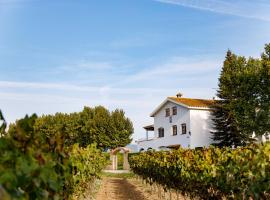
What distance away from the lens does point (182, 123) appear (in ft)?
184

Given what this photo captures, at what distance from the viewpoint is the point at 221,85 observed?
52719 millimetres

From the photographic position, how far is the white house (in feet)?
179

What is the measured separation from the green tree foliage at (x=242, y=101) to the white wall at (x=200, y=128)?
1.31 metres

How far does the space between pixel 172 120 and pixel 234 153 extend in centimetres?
4730

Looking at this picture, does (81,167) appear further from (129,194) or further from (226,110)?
(226,110)

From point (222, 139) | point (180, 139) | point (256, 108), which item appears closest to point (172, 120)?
point (180, 139)

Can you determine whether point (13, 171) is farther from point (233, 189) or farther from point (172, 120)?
point (172, 120)

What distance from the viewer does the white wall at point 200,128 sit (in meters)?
54.2

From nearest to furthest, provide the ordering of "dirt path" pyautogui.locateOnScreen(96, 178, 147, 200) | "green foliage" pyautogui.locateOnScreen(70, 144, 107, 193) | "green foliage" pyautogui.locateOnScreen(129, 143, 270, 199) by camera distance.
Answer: "green foliage" pyautogui.locateOnScreen(129, 143, 270, 199) → "green foliage" pyautogui.locateOnScreen(70, 144, 107, 193) → "dirt path" pyautogui.locateOnScreen(96, 178, 147, 200)

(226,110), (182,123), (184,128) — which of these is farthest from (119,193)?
(182,123)

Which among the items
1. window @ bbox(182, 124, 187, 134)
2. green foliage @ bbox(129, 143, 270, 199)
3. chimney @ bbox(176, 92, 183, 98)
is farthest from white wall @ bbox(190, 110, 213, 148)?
green foliage @ bbox(129, 143, 270, 199)

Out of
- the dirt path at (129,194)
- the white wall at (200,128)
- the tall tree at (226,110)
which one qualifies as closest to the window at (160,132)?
the white wall at (200,128)

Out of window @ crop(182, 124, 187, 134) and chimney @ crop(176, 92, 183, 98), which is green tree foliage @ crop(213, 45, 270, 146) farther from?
chimney @ crop(176, 92, 183, 98)

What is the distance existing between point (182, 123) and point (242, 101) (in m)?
8.81
